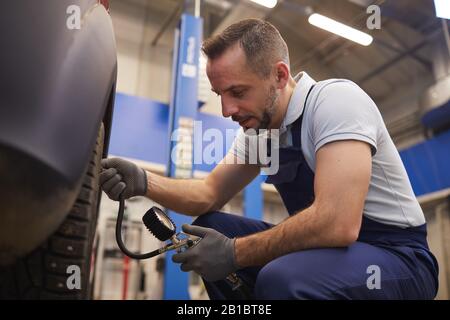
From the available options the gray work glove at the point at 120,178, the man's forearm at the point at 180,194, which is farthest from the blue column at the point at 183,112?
the gray work glove at the point at 120,178

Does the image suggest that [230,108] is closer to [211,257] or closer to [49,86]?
[211,257]

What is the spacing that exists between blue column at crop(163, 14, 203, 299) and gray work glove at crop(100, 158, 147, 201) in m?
0.97

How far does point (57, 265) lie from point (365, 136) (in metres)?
0.62

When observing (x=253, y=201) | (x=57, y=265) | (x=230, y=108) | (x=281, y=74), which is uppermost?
(x=253, y=201)

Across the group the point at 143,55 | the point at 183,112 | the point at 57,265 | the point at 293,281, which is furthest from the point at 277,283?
the point at 143,55

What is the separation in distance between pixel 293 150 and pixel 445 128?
3703 millimetres

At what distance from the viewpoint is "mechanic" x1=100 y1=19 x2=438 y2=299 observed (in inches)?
29.4

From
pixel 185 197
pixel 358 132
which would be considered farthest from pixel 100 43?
pixel 185 197

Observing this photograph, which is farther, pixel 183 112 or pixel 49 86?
pixel 183 112

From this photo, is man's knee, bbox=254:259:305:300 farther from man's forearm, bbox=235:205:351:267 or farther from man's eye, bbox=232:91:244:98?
man's eye, bbox=232:91:244:98

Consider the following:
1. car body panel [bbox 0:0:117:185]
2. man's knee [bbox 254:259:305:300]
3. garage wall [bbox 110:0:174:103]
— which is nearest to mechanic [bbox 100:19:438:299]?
man's knee [bbox 254:259:305:300]

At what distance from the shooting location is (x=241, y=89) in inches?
39.4

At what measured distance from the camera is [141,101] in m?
2.84

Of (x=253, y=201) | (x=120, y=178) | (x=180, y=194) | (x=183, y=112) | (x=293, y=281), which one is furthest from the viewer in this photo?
(x=253, y=201)
